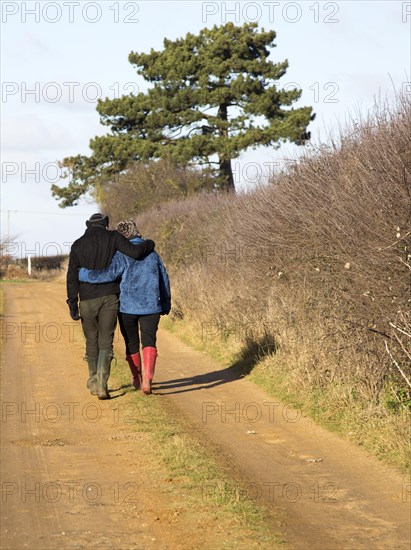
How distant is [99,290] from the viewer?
1168 cm

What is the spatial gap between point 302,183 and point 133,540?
816 centimetres

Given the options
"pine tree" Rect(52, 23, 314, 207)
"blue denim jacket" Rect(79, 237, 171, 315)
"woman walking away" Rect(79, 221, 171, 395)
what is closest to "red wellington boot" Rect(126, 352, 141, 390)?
"woman walking away" Rect(79, 221, 171, 395)

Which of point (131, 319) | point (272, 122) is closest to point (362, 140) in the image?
point (131, 319)

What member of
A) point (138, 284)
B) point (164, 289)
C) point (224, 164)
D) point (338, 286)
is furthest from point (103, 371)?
point (224, 164)

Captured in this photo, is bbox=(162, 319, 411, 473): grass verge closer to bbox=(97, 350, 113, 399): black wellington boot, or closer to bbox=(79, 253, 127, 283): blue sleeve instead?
bbox=(97, 350, 113, 399): black wellington boot

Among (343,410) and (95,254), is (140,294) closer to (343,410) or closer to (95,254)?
(95,254)

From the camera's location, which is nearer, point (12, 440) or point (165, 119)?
point (12, 440)

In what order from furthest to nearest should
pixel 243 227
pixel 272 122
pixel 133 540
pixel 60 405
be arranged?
pixel 272 122 → pixel 243 227 → pixel 60 405 → pixel 133 540

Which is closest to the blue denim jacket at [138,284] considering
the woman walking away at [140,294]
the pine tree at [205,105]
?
the woman walking away at [140,294]

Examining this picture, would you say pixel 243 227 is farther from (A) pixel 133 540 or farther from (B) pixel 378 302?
(A) pixel 133 540

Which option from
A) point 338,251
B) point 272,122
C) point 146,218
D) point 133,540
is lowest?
point 133,540

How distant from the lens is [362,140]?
11.6 m

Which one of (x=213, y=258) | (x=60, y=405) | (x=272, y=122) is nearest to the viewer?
(x=60, y=405)

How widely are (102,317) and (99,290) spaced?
344mm
